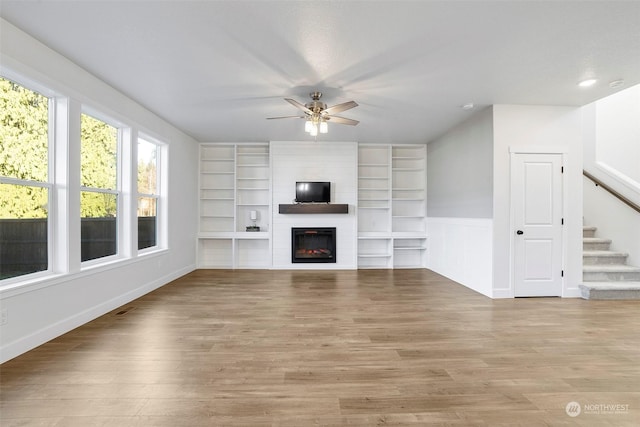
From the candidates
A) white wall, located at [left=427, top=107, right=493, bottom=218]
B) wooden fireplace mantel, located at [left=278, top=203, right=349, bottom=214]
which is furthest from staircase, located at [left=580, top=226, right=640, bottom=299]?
wooden fireplace mantel, located at [left=278, top=203, right=349, bottom=214]

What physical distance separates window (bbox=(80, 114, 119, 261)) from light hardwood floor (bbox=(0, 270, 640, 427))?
2.84ft

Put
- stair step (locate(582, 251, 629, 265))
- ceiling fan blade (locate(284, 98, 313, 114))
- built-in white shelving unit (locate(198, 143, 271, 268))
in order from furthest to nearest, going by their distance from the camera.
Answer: built-in white shelving unit (locate(198, 143, 271, 268)) → stair step (locate(582, 251, 629, 265)) → ceiling fan blade (locate(284, 98, 313, 114))

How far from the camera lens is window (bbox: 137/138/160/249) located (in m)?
4.38

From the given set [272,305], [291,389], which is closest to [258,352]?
[291,389]

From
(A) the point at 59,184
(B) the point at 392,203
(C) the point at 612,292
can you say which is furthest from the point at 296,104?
(C) the point at 612,292

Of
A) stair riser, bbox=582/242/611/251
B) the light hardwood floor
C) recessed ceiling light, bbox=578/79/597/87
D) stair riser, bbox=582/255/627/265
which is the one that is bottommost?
the light hardwood floor

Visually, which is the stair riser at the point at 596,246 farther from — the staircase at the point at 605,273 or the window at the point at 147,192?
the window at the point at 147,192

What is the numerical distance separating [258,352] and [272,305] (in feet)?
4.27

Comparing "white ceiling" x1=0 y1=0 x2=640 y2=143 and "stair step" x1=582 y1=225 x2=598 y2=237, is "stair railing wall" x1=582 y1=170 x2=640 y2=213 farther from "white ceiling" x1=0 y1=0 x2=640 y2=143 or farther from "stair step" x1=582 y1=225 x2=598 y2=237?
"white ceiling" x1=0 y1=0 x2=640 y2=143

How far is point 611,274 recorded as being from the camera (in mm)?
4254

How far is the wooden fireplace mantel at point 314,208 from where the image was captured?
6023 millimetres

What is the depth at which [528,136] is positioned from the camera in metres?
4.10

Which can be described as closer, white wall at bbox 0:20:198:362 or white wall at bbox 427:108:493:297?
white wall at bbox 0:20:198:362

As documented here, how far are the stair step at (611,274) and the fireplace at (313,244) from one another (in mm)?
4206
